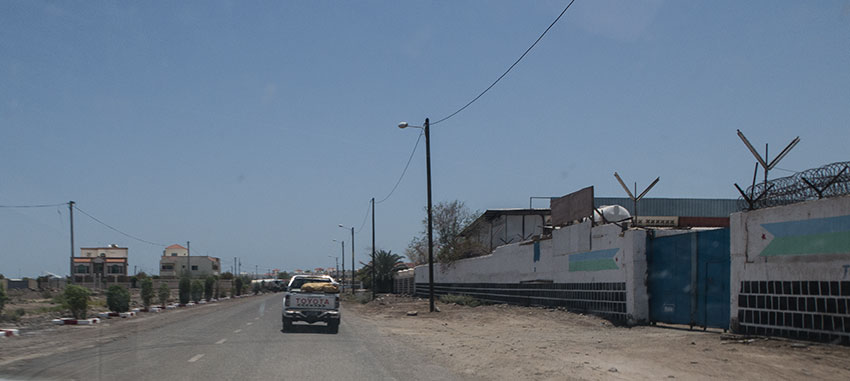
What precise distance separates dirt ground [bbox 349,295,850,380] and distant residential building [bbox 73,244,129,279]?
101 metres

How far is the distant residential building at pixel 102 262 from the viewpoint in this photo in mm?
111250

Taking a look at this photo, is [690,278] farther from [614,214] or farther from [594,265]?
[614,214]

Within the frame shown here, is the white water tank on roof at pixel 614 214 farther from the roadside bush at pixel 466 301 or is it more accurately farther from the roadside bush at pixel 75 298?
the roadside bush at pixel 75 298

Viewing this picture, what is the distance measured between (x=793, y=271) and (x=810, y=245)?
0.69 m

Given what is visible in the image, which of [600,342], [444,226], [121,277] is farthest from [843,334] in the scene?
[121,277]

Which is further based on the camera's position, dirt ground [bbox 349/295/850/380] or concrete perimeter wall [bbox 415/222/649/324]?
concrete perimeter wall [bbox 415/222/649/324]

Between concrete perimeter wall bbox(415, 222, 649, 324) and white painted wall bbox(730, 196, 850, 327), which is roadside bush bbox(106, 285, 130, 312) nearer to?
concrete perimeter wall bbox(415, 222, 649, 324)

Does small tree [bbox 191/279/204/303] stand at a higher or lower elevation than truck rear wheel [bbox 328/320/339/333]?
lower

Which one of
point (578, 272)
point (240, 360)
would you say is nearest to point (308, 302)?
point (240, 360)

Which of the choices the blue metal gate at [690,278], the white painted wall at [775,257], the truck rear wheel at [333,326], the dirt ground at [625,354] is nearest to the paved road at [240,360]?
the dirt ground at [625,354]

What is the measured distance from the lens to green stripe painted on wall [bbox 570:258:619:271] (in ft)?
69.1

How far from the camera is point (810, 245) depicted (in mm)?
12414

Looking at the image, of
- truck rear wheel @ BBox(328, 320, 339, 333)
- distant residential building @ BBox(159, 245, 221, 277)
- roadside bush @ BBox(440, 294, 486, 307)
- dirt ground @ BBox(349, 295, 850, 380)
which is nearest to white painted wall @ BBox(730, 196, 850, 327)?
dirt ground @ BBox(349, 295, 850, 380)

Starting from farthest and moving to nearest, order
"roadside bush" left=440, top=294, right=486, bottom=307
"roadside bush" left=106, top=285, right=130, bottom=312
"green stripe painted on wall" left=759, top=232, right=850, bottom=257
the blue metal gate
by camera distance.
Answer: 1. "roadside bush" left=440, top=294, right=486, bottom=307
2. "roadside bush" left=106, top=285, right=130, bottom=312
3. the blue metal gate
4. "green stripe painted on wall" left=759, top=232, right=850, bottom=257
